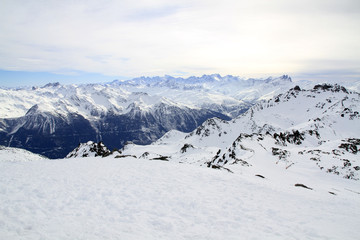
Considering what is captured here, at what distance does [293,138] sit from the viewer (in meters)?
89.6

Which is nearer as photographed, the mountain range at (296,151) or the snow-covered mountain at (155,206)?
the snow-covered mountain at (155,206)

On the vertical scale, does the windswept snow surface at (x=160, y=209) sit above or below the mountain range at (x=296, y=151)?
above

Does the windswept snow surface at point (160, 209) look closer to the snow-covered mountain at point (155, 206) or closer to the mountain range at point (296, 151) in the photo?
the snow-covered mountain at point (155, 206)

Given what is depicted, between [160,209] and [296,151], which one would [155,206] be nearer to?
[160,209]

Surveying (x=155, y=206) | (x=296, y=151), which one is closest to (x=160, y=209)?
(x=155, y=206)

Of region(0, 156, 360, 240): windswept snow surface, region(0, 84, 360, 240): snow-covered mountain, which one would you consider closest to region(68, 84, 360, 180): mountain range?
region(0, 84, 360, 240): snow-covered mountain

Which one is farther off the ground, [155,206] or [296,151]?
[155,206]

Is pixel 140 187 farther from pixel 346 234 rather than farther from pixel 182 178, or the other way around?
pixel 346 234

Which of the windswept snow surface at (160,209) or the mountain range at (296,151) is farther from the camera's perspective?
the mountain range at (296,151)

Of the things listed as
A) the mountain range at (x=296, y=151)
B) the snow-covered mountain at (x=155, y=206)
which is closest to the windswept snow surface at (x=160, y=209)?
the snow-covered mountain at (x=155, y=206)

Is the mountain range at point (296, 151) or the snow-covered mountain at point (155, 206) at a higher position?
the snow-covered mountain at point (155, 206)

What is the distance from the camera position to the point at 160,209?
14.7 meters

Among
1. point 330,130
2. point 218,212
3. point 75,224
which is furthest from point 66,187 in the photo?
point 330,130

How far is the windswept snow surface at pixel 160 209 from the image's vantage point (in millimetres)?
11867
